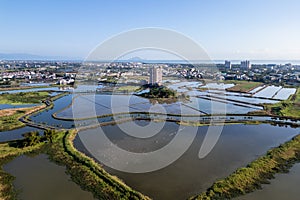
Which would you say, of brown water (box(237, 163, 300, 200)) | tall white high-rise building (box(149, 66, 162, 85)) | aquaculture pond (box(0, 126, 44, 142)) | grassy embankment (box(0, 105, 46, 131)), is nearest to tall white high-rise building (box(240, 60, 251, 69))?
tall white high-rise building (box(149, 66, 162, 85))

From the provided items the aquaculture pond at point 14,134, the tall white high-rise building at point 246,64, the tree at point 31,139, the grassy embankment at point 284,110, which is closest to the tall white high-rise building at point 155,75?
the grassy embankment at point 284,110

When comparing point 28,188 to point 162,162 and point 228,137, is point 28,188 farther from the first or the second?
point 228,137

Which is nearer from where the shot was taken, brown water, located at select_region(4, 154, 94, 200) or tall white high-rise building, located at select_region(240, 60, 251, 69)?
brown water, located at select_region(4, 154, 94, 200)

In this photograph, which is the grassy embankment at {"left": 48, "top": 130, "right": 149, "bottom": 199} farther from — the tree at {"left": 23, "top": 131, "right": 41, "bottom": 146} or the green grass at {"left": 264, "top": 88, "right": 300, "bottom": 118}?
the green grass at {"left": 264, "top": 88, "right": 300, "bottom": 118}

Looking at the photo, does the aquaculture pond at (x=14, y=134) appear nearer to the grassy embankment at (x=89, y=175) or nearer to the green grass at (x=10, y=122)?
the green grass at (x=10, y=122)

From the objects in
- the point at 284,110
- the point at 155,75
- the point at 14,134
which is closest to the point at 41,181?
the point at 14,134

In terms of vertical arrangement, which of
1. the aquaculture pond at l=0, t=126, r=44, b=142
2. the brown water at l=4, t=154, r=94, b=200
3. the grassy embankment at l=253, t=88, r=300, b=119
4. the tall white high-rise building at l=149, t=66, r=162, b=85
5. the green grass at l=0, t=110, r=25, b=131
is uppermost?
the tall white high-rise building at l=149, t=66, r=162, b=85

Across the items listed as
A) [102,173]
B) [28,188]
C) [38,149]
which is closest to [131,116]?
[38,149]

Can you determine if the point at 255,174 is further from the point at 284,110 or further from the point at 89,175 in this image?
the point at 284,110
